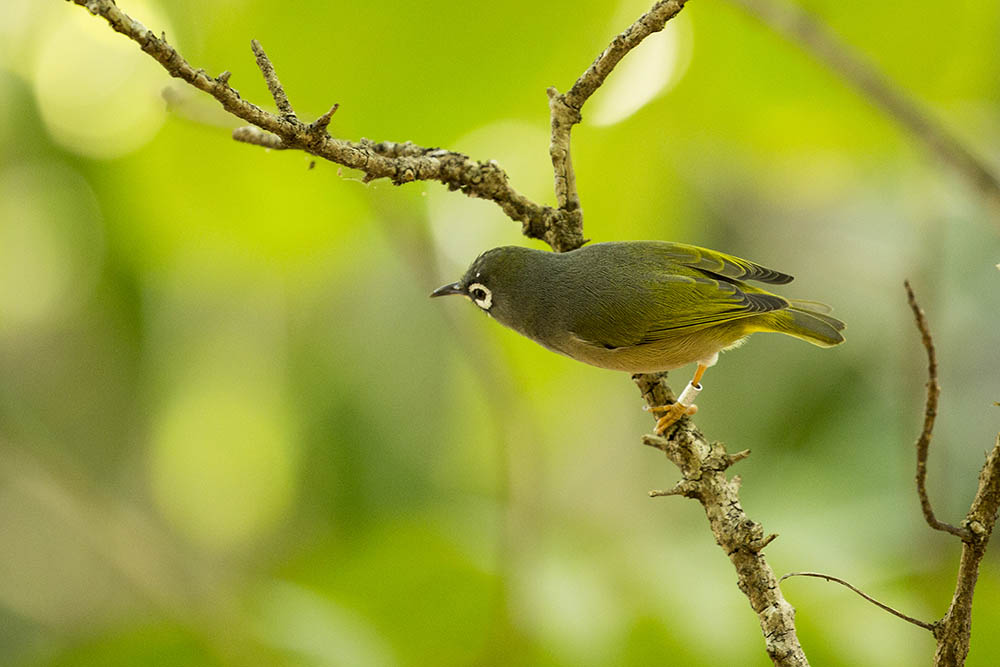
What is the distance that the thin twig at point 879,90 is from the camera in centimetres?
201

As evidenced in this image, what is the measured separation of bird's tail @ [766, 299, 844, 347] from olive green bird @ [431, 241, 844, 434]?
0.03ft

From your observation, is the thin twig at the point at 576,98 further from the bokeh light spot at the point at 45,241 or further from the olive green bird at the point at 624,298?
the bokeh light spot at the point at 45,241

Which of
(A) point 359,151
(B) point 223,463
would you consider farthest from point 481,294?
(B) point 223,463

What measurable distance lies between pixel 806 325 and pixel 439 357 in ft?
8.03

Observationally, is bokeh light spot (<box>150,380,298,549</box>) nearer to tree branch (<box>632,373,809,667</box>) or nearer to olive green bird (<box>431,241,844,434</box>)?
olive green bird (<box>431,241,844,434</box>)

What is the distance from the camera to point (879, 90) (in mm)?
2078

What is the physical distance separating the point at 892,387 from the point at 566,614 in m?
1.84

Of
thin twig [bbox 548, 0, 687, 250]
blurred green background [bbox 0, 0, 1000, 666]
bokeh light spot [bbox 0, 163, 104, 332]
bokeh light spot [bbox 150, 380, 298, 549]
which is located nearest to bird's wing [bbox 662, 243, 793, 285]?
thin twig [bbox 548, 0, 687, 250]

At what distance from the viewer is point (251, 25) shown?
8.34 ft

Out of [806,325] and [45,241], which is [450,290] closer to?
[806,325]

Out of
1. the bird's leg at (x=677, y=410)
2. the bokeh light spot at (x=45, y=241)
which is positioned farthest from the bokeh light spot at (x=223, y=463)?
the bird's leg at (x=677, y=410)

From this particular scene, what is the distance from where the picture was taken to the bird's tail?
5.59ft

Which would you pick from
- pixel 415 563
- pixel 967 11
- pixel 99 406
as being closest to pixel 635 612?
pixel 415 563

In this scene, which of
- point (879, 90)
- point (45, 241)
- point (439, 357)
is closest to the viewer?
point (879, 90)
